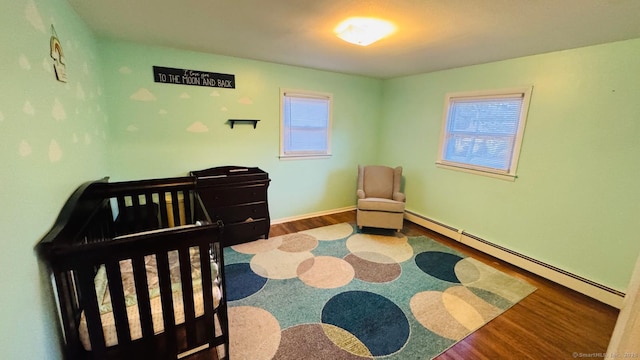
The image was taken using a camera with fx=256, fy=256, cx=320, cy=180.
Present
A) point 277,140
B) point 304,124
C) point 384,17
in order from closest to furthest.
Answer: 1. point 384,17
2. point 277,140
3. point 304,124

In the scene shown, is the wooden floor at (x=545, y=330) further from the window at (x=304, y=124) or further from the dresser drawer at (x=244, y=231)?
the window at (x=304, y=124)

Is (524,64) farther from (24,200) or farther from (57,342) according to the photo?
(57,342)

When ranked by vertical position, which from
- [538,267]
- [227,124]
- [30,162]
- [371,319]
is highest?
[227,124]

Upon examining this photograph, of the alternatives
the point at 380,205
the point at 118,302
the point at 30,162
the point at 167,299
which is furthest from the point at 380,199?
the point at 30,162

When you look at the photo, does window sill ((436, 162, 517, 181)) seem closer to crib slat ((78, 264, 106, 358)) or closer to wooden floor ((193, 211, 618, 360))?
wooden floor ((193, 211, 618, 360))

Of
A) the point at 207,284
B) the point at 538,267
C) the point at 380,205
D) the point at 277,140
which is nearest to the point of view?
the point at 207,284

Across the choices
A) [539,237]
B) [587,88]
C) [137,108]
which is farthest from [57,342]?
[587,88]

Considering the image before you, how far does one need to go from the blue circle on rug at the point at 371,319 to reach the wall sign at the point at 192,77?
8.73 ft

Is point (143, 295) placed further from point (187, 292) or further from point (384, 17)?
point (384, 17)

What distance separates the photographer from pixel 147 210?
221 centimetres

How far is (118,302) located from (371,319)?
1611 mm

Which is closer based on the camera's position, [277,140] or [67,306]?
[67,306]

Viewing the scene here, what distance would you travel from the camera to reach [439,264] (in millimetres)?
2764

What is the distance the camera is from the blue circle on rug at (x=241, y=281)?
7.24 ft
